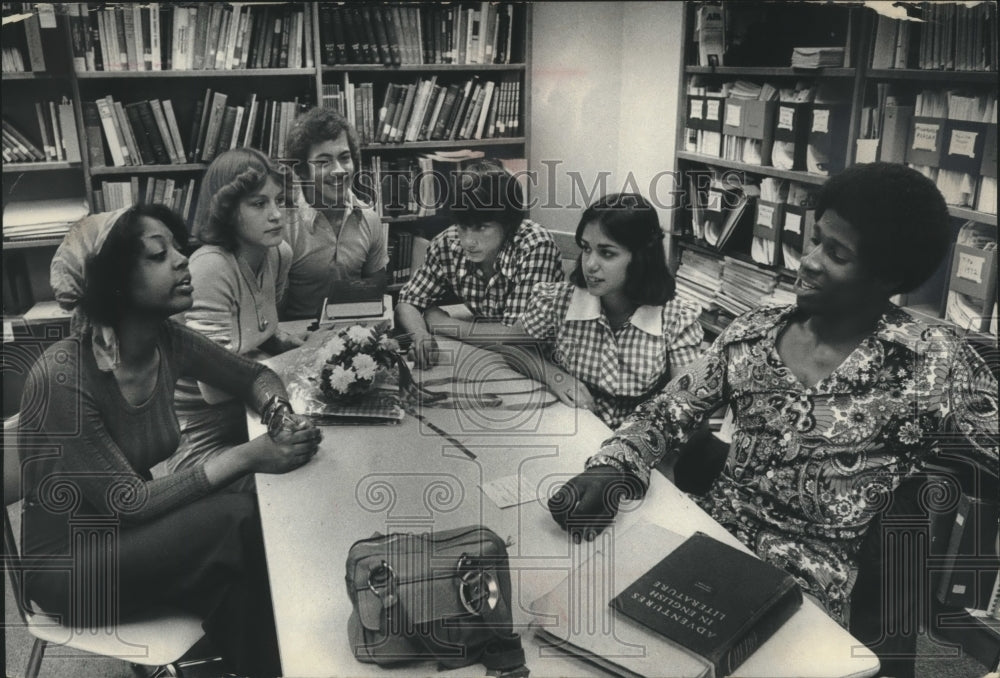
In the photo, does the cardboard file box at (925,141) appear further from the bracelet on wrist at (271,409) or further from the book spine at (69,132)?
the book spine at (69,132)

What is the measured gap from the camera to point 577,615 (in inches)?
45.6

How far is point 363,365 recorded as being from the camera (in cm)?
167

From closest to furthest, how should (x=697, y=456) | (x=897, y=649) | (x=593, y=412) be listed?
(x=897, y=649)
(x=697, y=456)
(x=593, y=412)

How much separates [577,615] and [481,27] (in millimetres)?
1171

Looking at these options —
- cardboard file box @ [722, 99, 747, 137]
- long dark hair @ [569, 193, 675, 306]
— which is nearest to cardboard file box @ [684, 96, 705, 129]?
cardboard file box @ [722, 99, 747, 137]

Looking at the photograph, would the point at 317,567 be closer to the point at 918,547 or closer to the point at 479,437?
the point at 479,437

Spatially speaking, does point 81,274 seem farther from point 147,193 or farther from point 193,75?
point 193,75

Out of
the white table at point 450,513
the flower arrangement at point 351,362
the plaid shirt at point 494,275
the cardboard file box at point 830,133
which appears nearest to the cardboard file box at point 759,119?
the cardboard file box at point 830,133

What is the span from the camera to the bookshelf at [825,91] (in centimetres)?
170

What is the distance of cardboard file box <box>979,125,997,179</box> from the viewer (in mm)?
1691

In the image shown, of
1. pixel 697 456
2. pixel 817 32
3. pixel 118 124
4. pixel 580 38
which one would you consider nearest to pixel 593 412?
pixel 697 456

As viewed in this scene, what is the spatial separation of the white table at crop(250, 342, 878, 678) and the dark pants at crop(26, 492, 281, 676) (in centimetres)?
11

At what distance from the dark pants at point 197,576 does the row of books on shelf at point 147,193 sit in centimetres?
54

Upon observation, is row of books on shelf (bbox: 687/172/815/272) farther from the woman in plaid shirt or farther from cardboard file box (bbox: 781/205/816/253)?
the woman in plaid shirt
